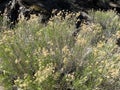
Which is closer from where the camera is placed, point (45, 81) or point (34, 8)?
point (45, 81)

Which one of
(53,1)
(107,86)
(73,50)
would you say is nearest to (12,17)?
(53,1)

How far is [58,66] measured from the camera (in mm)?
4582

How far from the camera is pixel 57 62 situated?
181 inches

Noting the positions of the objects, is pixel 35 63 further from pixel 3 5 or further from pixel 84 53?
pixel 3 5

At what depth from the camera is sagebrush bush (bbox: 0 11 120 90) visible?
4219 millimetres

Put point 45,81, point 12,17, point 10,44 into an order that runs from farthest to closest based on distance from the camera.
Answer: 1. point 12,17
2. point 10,44
3. point 45,81

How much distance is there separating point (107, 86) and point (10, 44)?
159cm

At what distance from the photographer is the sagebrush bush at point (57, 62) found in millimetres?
4219

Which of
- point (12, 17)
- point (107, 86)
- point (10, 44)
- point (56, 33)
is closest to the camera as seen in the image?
point (107, 86)

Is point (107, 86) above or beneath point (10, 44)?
beneath

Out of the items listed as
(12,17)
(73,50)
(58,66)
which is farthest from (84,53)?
(12,17)

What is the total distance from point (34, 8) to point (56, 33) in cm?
373

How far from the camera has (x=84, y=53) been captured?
475 centimetres

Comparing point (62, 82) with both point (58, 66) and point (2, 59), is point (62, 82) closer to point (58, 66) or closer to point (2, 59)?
point (58, 66)
